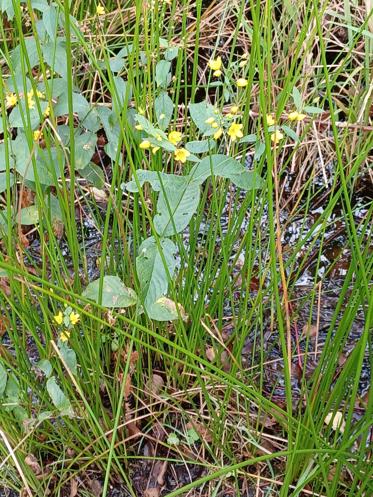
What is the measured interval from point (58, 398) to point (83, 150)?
43 cm

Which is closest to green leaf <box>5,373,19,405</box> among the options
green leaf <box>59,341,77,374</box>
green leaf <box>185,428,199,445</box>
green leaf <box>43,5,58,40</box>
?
green leaf <box>59,341,77,374</box>

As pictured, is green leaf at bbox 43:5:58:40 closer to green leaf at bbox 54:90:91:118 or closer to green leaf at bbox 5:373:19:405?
green leaf at bbox 54:90:91:118

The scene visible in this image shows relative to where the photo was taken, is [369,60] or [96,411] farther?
[369,60]

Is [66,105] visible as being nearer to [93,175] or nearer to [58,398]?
[93,175]

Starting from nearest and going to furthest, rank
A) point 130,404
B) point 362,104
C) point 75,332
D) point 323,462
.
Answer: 1. point 323,462
2. point 75,332
3. point 130,404
4. point 362,104

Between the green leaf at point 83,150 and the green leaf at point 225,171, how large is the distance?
25 cm

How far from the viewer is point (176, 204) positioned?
33.1 inches

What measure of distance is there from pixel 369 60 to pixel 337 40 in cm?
21

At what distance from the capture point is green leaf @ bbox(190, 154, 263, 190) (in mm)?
856

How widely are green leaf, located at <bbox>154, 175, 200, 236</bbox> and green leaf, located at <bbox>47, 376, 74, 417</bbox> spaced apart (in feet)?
1.02

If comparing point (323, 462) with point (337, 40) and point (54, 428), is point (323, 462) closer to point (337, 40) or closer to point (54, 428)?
point (54, 428)

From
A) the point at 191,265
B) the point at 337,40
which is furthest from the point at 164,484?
the point at 337,40

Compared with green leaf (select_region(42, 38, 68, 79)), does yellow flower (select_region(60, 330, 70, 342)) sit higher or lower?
lower

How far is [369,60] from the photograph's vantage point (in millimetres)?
1726
